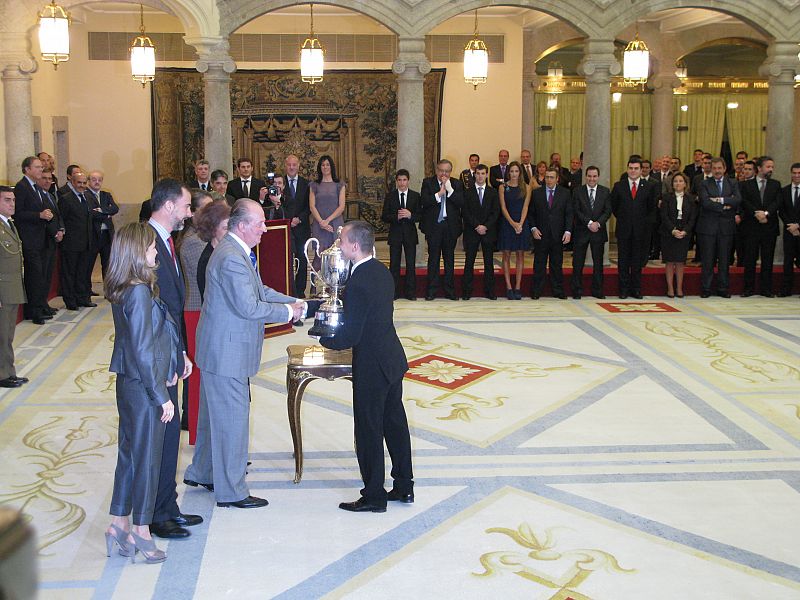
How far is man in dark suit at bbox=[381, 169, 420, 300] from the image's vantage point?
11.8m

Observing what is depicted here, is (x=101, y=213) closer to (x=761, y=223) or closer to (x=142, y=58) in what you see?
(x=142, y=58)

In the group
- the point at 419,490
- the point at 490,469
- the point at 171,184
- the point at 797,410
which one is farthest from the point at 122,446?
the point at 797,410

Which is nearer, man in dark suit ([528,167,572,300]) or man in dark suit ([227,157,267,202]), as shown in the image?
man in dark suit ([227,157,267,202])

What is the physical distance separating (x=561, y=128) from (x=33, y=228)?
1090 centimetres

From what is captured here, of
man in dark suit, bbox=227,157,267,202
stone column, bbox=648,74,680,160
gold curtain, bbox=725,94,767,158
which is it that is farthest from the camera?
gold curtain, bbox=725,94,767,158

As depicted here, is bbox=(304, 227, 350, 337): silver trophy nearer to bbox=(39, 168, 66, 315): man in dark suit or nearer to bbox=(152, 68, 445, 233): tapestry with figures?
bbox=(39, 168, 66, 315): man in dark suit

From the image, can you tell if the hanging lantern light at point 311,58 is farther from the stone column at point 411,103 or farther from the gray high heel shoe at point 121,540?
the gray high heel shoe at point 121,540

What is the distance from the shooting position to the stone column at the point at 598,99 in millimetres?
13055

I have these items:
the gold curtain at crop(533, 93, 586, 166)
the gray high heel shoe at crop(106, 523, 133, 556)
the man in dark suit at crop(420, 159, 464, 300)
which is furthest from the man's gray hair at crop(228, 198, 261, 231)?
the gold curtain at crop(533, 93, 586, 166)

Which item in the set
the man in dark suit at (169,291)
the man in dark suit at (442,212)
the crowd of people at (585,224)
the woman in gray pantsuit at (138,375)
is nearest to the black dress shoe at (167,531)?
the man in dark suit at (169,291)

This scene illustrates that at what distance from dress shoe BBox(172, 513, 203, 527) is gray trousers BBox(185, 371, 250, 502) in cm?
22

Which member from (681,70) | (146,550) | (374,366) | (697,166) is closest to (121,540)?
(146,550)

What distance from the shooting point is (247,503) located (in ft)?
17.2

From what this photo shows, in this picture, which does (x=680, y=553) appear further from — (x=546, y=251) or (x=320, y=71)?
(x=320, y=71)
